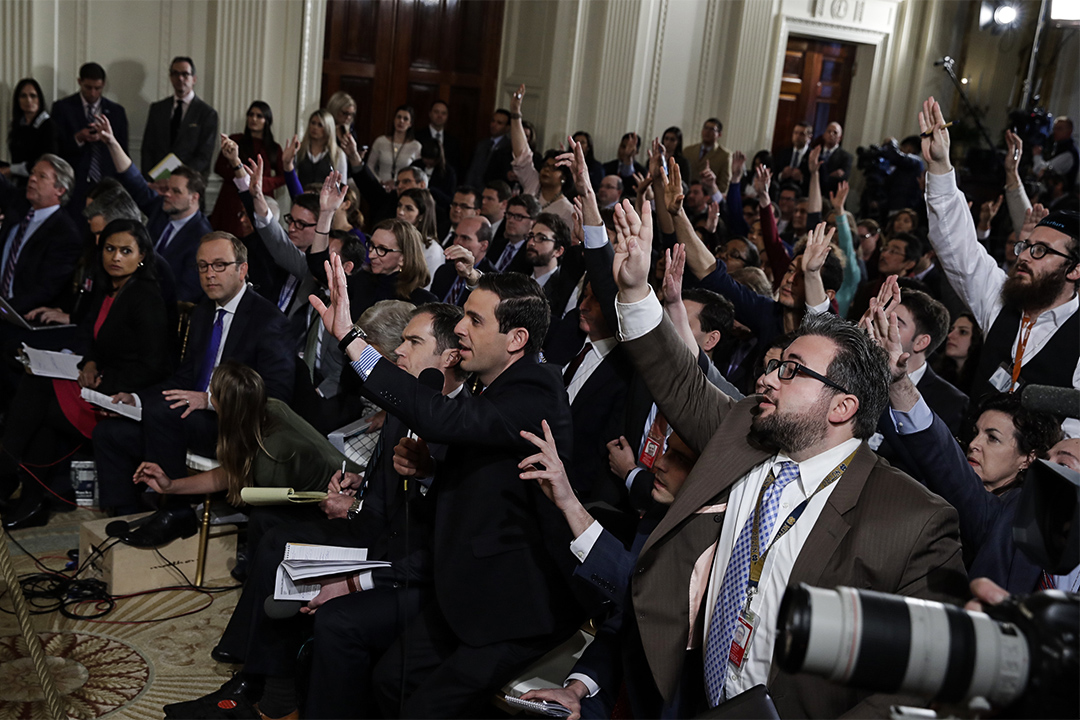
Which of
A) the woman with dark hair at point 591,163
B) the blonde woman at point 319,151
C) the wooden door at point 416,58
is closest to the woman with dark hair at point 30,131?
the blonde woman at point 319,151

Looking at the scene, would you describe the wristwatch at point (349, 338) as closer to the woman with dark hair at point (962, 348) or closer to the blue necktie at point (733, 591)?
the blue necktie at point (733, 591)

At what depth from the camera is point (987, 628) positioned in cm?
106

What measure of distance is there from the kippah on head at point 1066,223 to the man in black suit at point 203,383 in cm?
298

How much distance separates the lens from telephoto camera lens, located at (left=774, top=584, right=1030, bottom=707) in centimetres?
104

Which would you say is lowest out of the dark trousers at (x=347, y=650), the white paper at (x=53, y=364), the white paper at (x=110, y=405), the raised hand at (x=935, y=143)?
the dark trousers at (x=347, y=650)

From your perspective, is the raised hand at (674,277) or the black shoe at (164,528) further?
the black shoe at (164,528)

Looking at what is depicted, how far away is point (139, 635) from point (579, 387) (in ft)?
5.81

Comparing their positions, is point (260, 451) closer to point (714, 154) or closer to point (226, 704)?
point (226, 704)

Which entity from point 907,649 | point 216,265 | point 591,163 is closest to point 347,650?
point 907,649

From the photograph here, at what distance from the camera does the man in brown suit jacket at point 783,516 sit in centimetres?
189

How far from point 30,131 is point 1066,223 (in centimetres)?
716

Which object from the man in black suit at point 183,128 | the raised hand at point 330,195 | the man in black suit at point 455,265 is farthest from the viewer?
the man in black suit at point 183,128

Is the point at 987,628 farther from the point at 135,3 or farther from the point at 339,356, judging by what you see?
the point at 135,3

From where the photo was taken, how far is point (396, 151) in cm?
884
